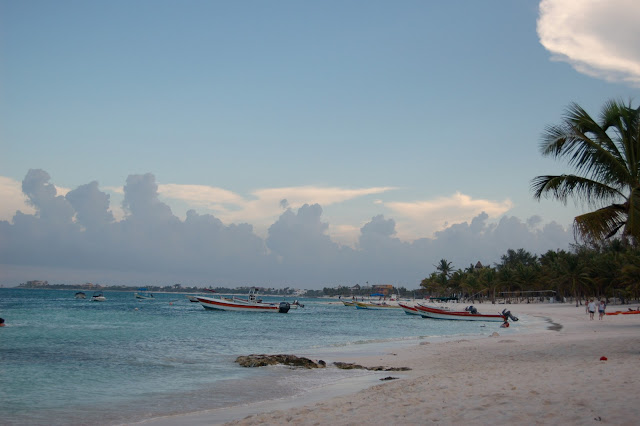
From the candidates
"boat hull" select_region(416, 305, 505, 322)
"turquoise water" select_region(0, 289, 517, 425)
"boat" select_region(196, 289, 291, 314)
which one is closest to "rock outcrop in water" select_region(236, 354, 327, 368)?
"turquoise water" select_region(0, 289, 517, 425)

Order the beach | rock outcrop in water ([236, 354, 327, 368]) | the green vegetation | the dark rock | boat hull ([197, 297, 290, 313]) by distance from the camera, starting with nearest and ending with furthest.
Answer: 1. the beach
2. the dark rock
3. rock outcrop in water ([236, 354, 327, 368])
4. the green vegetation
5. boat hull ([197, 297, 290, 313])

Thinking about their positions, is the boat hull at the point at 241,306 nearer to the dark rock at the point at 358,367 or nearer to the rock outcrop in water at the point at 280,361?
the rock outcrop in water at the point at 280,361

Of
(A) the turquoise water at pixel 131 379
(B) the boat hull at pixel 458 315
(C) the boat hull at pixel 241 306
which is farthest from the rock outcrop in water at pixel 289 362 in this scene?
(C) the boat hull at pixel 241 306

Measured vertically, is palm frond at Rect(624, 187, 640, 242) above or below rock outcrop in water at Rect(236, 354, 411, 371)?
above

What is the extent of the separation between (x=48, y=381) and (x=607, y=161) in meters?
18.5

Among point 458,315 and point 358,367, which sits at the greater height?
point 358,367

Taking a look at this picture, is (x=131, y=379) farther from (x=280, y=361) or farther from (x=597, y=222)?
(x=597, y=222)

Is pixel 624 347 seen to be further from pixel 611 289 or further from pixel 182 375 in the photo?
pixel 611 289

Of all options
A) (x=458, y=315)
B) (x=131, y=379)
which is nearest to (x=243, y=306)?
(x=458, y=315)

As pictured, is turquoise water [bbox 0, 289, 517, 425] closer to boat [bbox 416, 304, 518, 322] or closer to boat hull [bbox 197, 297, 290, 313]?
boat [bbox 416, 304, 518, 322]

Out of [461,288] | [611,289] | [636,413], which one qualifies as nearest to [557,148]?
[636,413]

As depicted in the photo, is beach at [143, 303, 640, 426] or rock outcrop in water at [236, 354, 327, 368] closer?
beach at [143, 303, 640, 426]

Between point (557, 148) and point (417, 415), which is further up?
point (557, 148)

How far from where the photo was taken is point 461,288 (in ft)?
433
